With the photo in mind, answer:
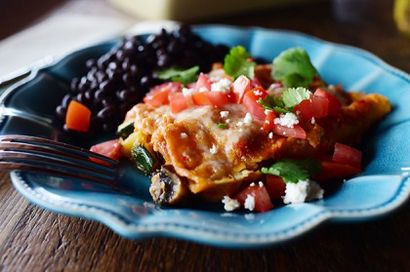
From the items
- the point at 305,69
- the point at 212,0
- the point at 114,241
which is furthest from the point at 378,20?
the point at 114,241

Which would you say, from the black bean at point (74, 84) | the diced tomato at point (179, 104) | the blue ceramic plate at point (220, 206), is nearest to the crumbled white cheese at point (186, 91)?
the diced tomato at point (179, 104)

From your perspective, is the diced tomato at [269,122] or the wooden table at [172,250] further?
the diced tomato at [269,122]

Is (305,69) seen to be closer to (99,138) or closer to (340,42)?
(99,138)

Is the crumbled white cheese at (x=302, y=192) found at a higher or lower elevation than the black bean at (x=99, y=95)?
higher

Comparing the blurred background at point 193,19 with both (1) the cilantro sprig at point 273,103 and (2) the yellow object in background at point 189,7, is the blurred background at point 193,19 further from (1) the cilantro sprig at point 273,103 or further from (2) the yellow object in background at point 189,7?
(1) the cilantro sprig at point 273,103

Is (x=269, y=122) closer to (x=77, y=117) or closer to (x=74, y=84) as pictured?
(x=77, y=117)

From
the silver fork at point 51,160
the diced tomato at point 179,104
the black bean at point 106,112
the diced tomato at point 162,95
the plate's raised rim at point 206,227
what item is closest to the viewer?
the plate's raised rim at point 206,227

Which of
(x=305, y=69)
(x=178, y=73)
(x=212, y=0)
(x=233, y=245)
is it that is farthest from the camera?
(x=212, y=0)
